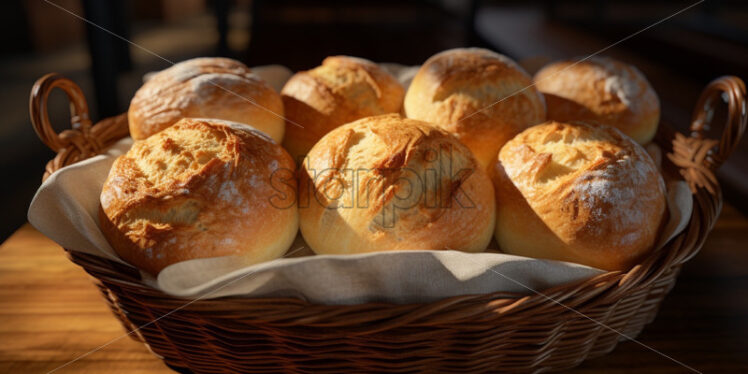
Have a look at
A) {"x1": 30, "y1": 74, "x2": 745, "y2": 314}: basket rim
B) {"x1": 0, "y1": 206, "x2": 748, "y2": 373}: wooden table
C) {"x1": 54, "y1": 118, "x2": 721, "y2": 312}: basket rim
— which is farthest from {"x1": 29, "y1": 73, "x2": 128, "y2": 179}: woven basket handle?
{"x1": 54, "y1": 118, "x2": 721, "y2": 312}: basket rim

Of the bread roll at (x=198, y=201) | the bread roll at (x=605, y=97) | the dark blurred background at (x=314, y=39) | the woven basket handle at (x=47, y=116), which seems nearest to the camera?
the bread roll at (x=198, y=201)

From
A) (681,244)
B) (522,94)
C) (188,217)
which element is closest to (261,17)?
(522,94)

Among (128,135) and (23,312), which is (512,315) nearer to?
(23,312)

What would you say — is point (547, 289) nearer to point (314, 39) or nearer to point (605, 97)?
point (605, 97)

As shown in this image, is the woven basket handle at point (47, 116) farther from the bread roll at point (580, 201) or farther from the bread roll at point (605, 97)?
the bread roll at point (605, 97)

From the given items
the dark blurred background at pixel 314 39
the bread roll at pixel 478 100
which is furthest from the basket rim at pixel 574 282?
the dark blurred background at pixel 314 39

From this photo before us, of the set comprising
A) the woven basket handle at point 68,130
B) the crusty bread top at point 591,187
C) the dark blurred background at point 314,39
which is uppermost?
the crusty bread top at point 591,187

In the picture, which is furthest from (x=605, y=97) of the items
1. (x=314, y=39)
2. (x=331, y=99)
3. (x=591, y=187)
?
(x=314, y=39)
